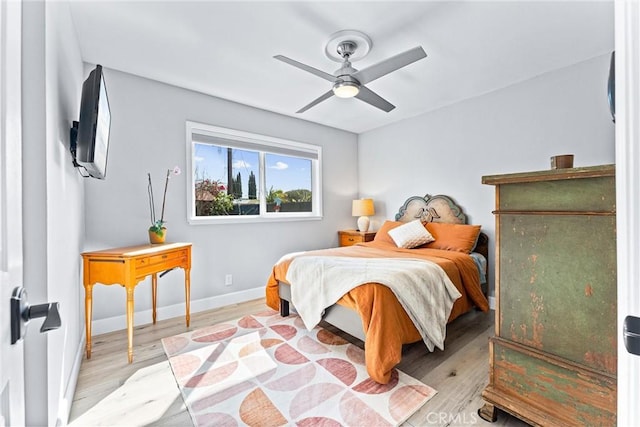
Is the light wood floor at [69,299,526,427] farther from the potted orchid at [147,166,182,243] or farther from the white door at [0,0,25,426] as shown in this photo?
the white door at [0,0,25,426]

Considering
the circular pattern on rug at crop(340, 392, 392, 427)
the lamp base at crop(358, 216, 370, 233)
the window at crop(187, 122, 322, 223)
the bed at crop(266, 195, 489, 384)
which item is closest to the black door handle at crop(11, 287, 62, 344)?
the circular pattern on rug at crop(340, 392, 392, 427)

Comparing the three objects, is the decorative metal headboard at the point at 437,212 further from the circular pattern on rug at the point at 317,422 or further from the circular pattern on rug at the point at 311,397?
the circular pattern on rug at the point at 317,422

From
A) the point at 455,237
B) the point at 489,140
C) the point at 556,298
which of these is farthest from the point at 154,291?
the point at 489,140

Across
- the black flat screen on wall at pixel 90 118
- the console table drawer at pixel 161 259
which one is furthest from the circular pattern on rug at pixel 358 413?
the black flat screen on wall at pixel 90 118

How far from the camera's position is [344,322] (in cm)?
212

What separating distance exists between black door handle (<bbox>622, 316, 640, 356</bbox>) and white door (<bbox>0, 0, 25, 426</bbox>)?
102cm

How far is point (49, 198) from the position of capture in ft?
3.84

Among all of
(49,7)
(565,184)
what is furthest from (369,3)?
(49,7)

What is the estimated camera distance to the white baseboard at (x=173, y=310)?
8.46ft

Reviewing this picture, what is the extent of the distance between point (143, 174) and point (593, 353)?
349 centimetres

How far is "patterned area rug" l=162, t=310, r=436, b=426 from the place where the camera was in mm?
1534

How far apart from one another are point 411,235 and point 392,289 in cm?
164

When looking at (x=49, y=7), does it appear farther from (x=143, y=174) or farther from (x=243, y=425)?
(x=243, y=425)

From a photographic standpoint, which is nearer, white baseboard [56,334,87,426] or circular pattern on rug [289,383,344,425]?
white baseboard [56,334,87,426]
